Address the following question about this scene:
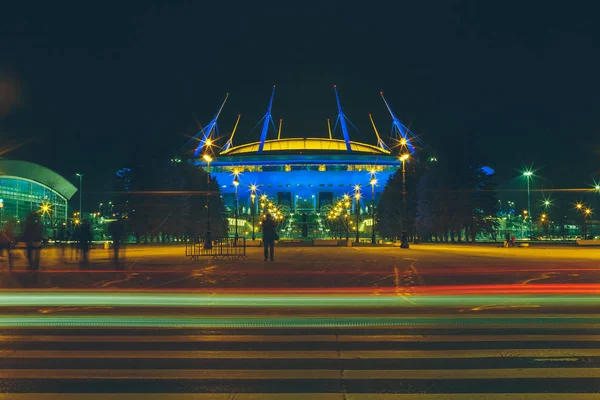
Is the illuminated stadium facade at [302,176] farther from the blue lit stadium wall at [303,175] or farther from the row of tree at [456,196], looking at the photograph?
the row of tree at [456,196]

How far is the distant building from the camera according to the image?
78.7 metres

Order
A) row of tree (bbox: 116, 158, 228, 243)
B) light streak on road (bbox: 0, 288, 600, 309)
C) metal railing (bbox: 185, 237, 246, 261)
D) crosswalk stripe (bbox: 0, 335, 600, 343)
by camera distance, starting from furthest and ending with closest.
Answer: row of tree (bbox: 116, 158, 228, 243)
metal railing (bbox: 185, 237, 246, 261)
light streak on road (bbox: 0, 288, 600, 309)
crosswalk stripe (bbox: 0, 335, 600, 343)

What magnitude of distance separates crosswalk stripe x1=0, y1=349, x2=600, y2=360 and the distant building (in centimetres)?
6979

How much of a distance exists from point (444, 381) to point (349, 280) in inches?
403

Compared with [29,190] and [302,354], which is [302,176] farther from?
[302,354]

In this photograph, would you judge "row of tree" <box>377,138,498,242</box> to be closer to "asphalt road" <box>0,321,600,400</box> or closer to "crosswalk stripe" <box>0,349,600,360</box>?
"asphalt road" <box>0,321,600,400</box>

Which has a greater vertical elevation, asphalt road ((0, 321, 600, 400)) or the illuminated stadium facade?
the illuminated stadium facade

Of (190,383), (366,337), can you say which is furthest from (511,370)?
(190,383)

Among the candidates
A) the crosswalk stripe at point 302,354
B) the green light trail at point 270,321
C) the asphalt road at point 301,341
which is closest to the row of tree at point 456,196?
the asphalt road at point 301,341

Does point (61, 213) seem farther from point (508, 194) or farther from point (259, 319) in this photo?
point (259, 319)

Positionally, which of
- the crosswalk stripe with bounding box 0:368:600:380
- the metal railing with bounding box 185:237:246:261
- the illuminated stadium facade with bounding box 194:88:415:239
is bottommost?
the crosswalk stripe with bounding box 0:368:600:380

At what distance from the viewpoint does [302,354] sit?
7152mm

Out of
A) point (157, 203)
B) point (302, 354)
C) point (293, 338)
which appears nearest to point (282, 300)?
point (293, 338)

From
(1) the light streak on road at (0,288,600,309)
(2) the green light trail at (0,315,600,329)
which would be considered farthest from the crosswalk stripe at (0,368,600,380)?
(1) the light streak on road at (0,288,600,309)
